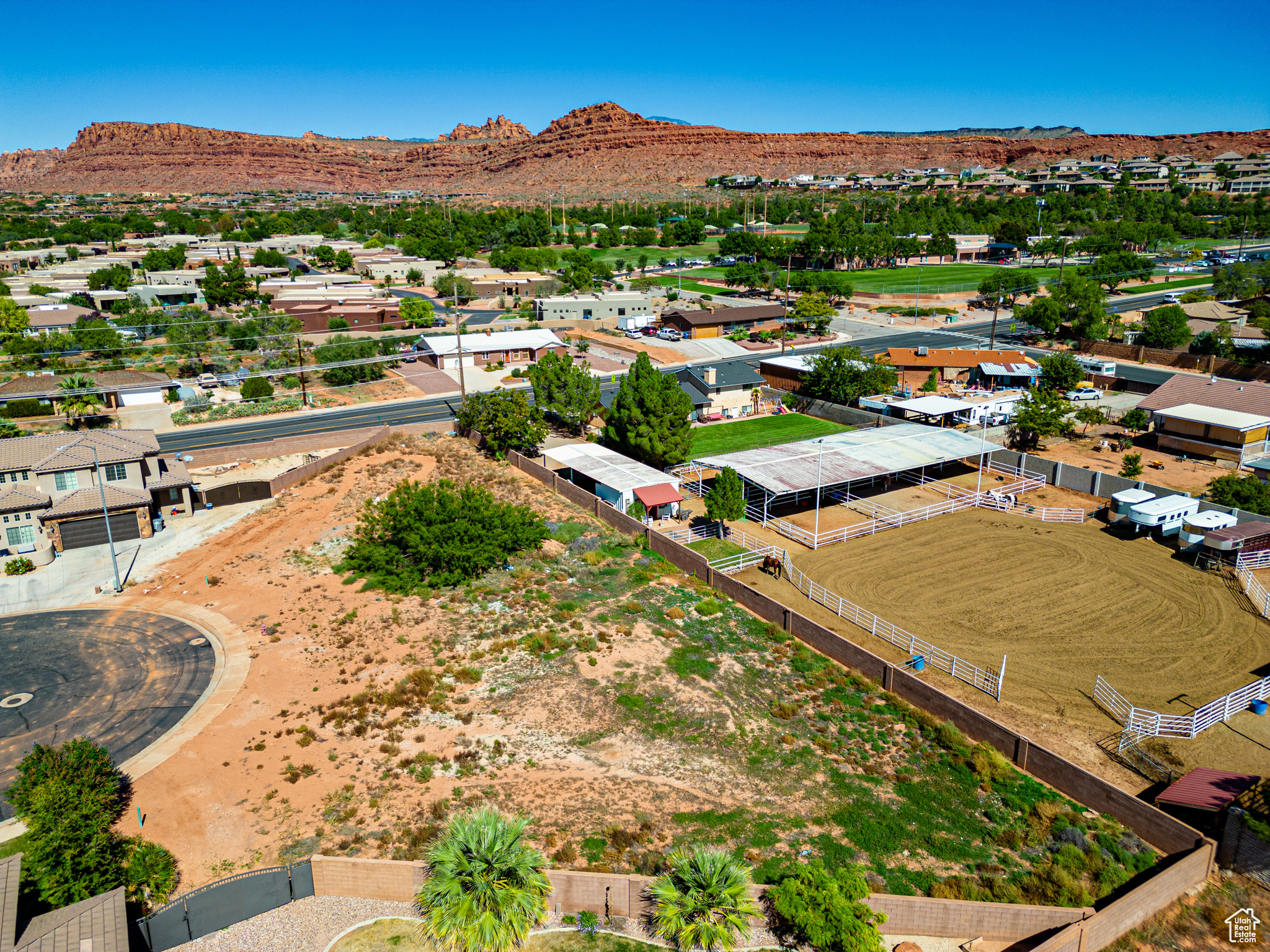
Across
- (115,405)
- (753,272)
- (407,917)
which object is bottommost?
(407,917)


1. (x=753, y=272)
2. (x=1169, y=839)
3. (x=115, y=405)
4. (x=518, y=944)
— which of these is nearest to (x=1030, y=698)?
(x=1169, y=839)

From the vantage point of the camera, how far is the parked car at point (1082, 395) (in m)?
70.6

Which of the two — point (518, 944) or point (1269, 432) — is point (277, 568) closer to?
point (518, 944)

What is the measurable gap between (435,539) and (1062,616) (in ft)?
96.2

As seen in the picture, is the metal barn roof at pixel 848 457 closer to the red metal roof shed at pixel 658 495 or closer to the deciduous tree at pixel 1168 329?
the red metal roof shed at pixel 658 495

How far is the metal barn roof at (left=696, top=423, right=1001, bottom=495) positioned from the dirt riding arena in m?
4.17

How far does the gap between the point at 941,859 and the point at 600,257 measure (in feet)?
535

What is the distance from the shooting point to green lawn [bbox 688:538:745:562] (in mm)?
42531

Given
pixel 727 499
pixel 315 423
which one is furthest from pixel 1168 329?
pixel 315 423

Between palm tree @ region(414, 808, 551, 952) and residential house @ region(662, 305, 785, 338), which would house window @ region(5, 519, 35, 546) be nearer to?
palm tree @ region(414, 808, 551, 952)

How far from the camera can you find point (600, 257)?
569 feet

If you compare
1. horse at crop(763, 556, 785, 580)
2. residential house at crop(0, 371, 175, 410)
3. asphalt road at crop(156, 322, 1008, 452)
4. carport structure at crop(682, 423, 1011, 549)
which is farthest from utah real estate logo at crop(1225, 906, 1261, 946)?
residential house at crop(0, 371, 175, 410)

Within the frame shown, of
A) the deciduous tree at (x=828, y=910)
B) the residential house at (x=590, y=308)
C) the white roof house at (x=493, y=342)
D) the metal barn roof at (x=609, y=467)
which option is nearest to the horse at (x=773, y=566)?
the metal barn roof at (x=609, y=467)

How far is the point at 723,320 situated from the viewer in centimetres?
10256
